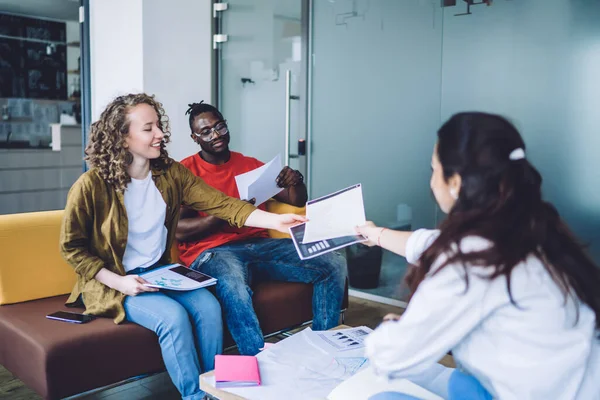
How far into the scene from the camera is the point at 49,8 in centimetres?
406

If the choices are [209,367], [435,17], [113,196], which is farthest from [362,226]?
[435,17]

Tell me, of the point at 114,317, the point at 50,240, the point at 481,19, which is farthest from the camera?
the point at 481,19

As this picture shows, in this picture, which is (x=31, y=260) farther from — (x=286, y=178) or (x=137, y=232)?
(x=286, y=178)

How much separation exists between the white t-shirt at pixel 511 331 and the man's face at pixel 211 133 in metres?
1.74

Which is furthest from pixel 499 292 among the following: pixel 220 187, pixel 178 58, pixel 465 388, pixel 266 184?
pixel 178 58

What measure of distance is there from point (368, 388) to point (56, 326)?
1.15 m

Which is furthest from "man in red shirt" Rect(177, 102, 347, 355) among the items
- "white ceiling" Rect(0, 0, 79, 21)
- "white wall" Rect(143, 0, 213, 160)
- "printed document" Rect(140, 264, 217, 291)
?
"white ceiling" Rect(0, 0, 79, 21)

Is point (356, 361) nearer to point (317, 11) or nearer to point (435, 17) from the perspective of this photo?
point (435, 17)

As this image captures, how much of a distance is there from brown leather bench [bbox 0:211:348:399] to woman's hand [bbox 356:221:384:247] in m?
0.74

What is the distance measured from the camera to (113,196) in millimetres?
2121

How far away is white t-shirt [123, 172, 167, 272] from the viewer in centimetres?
218

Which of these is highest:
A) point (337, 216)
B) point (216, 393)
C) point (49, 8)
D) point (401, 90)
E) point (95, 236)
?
point (49, 8)

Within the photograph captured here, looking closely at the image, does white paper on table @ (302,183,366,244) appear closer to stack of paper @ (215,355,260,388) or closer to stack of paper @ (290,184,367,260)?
stack of paper @ (290,184,367,260)

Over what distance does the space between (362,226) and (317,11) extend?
2.29m
